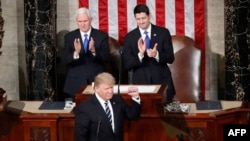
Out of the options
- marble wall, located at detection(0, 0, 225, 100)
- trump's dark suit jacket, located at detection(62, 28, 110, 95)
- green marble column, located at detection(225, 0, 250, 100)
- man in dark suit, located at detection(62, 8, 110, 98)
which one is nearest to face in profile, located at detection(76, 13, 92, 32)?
man in dark suit, located at detection(62, 8, 110, 98)

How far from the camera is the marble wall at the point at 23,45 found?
10.3m

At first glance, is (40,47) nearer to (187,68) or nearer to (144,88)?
(187,68)

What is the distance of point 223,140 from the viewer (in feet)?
25.4

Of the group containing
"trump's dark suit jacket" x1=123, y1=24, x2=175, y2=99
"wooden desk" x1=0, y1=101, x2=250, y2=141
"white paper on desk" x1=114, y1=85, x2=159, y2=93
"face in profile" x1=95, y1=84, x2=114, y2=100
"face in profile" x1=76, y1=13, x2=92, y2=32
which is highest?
"face in profile" x1=76, y1=13, x2=92, y2=32

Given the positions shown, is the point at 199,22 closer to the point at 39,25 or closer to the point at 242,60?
the point at 242,60

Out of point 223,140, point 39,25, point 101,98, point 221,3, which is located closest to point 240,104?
point 223,140

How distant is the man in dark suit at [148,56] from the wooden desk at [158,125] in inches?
33.4

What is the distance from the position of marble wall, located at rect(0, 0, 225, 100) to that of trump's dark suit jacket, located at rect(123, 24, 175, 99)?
2.05 metres

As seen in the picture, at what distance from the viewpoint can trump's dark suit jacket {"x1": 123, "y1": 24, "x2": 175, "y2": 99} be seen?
853 cm

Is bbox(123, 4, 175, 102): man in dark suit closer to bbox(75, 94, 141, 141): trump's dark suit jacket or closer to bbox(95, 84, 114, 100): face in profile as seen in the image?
bbox(75, 94, 141, 141): trump's dark suit jacket

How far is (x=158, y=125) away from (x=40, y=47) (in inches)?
119

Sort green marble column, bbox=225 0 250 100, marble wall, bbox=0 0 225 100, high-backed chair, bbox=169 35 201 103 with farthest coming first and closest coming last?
marble wall, bbox=0 0 225 100, high-backed chair, bbox=169 35 201 103, green marble column, bbox=225 0 250 100

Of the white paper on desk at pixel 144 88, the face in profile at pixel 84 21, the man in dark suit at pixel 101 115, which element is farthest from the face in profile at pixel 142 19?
the man in dark suit at pixel 101 115

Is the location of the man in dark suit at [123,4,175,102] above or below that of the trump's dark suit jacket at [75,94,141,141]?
above
